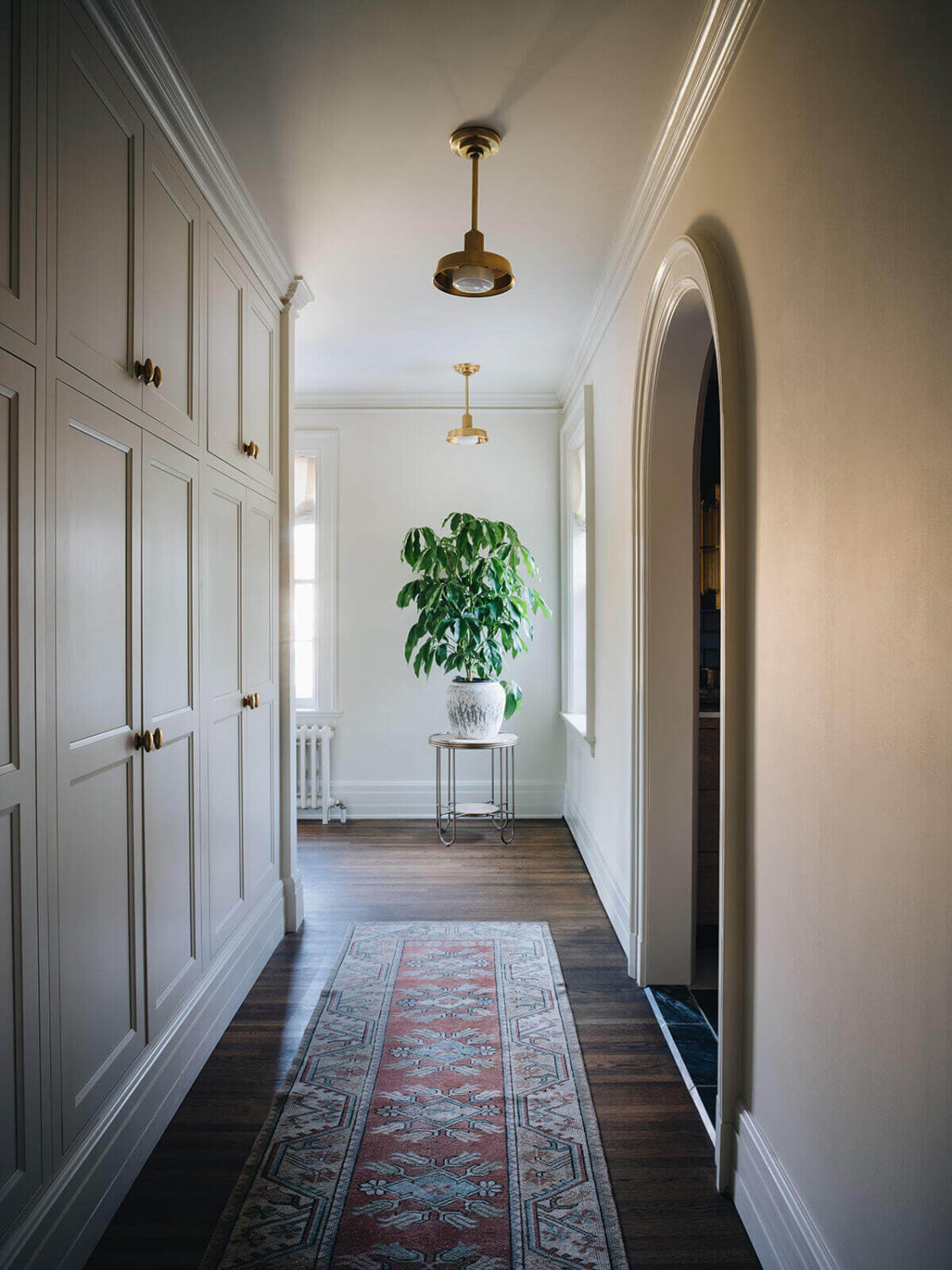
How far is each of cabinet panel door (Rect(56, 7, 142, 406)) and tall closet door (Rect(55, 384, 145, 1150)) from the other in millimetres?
125

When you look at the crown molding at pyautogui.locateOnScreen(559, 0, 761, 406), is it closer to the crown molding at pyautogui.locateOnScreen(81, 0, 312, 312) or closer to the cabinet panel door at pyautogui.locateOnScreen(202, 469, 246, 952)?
the crown molding at pyautogui.locateOnScreen(81, 0, 312, 312)

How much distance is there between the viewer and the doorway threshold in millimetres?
2228

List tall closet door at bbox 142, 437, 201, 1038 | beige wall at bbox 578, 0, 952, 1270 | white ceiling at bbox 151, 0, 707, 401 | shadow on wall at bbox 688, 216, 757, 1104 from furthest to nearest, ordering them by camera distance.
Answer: tall closet door at bbox 142, 437, 201, 1038 < white ceiling at bbox 151, 0, 707, 401 < shadow on wall at bbox 688, 216, 757, 1104 < beige wall at bbox 578, 0, 952, 1270

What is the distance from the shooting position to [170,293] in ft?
7.27

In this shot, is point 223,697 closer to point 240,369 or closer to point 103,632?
point 103,632

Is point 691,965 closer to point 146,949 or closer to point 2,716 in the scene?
point 146,949

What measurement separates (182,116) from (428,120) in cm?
66

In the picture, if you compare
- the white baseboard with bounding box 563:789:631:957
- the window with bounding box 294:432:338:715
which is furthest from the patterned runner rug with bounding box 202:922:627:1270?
the window with bounding box 294:432:338:715

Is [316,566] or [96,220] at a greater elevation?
[96,220]

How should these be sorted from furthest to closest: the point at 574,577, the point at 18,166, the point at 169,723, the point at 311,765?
the point at 311,765 < the point at 574,577 < the point at 169,723 < the point at 18,166

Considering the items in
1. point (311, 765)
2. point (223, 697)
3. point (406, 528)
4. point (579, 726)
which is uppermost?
point (406, 528)

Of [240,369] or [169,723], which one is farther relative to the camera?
[240,369]

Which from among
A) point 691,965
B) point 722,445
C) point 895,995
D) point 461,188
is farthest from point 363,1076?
point 461,188

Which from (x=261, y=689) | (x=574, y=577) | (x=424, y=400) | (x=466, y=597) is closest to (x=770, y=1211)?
(x=261, y=689)
